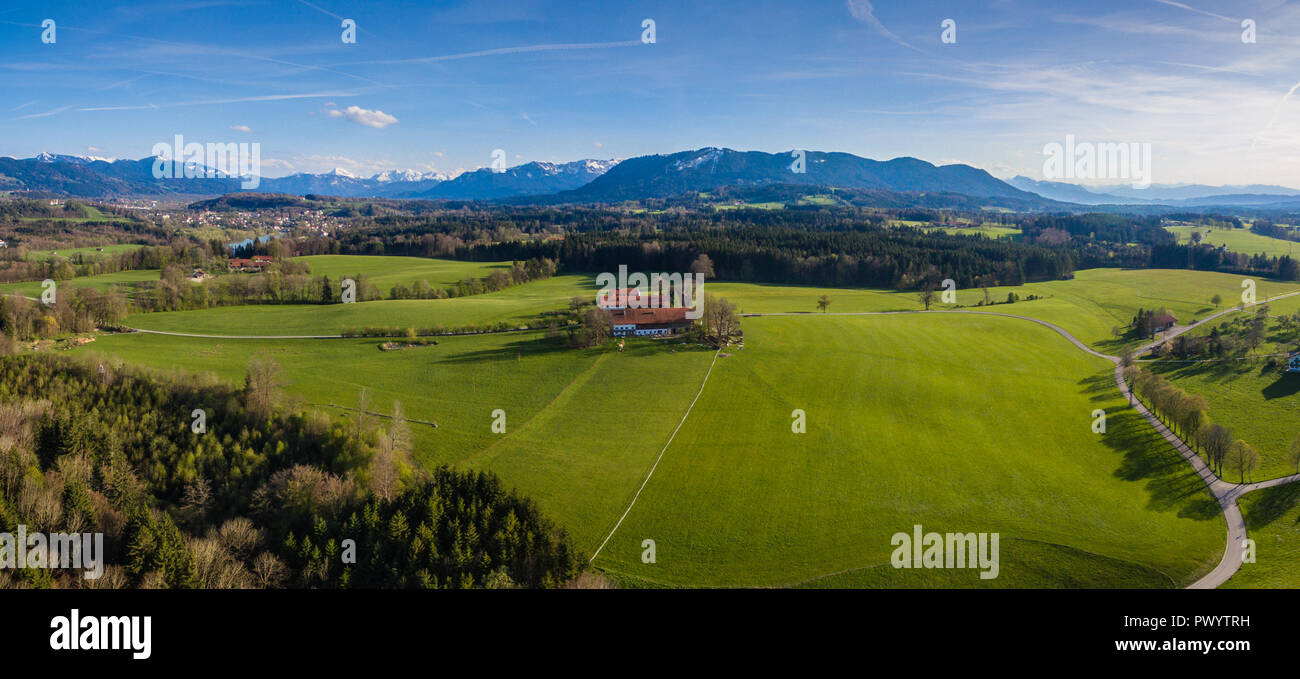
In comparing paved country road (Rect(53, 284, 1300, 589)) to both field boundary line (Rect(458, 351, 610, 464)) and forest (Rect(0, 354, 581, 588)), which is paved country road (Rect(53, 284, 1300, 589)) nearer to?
forest (Rect(0, 354, 581, 588))

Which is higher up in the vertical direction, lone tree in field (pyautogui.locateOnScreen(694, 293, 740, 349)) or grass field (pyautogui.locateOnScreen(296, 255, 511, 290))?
grass field (pyautogui.locateOnScreen(296, 255, 511, 290))

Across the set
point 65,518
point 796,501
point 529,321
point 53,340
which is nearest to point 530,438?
point 796,501

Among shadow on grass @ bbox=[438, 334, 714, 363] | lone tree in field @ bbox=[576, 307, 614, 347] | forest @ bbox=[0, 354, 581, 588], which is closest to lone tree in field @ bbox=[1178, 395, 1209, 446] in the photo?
shadow on grass @ bbox=[438, 334, 714, 363]

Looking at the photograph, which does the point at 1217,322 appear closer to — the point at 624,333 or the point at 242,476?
the point at 624,333

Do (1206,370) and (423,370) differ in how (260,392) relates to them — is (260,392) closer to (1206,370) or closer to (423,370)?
(423,370)

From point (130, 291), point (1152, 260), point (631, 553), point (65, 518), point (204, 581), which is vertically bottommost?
point (631, 553)

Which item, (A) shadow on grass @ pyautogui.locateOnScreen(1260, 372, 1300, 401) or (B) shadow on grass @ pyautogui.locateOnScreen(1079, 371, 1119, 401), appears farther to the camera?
(B) shadow on grass @ pyautogui.locateOnScreen(1079, 371, 1119, 401)
